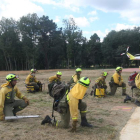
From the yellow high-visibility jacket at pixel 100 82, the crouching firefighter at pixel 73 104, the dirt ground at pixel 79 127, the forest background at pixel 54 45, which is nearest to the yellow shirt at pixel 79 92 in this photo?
the crouching firefighter at pixel 73 104

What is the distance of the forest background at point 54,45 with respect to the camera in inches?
1903

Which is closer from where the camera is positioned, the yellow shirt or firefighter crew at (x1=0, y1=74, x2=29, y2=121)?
the yellow shirt

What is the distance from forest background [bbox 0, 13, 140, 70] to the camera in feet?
159

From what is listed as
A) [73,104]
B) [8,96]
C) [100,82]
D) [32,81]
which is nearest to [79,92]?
[73,104]

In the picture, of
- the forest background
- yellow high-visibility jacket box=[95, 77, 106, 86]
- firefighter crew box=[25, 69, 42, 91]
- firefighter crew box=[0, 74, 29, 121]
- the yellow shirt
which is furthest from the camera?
the forest background

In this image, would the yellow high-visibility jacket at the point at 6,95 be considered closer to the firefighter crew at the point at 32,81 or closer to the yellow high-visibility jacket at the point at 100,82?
the yellow high-visibility jacket at the point at 100,82

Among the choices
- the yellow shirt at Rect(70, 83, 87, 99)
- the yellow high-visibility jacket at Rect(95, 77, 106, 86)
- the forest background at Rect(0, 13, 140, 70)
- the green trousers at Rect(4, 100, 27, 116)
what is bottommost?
the green trousers at Rect(4, 100, 27, 116)

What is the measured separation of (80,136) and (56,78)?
584 centimetres

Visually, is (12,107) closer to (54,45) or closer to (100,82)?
(100,82)

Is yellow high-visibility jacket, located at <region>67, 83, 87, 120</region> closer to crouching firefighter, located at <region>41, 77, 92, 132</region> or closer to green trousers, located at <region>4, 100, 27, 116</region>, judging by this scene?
crouching firefighter, located at <region>41, 77, 92, 132</region>

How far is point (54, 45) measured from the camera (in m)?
52.8

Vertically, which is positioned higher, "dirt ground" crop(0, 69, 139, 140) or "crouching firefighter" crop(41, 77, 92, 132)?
Result: "crouching firefighter" crop(41, 77, 92, 132)

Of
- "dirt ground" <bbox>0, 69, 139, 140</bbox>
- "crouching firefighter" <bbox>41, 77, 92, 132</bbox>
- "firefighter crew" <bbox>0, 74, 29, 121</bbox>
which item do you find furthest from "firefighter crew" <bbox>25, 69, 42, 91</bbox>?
"crouching firefighter" <bbox>41, 77, 92, 132</bbox>

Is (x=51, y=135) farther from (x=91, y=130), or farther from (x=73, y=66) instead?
(x=73, y=66)
